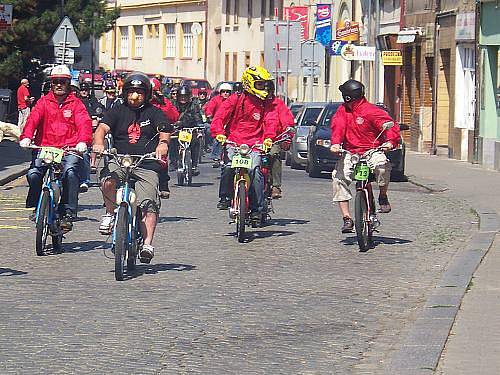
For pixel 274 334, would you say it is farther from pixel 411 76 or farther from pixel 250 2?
pixel 250 2

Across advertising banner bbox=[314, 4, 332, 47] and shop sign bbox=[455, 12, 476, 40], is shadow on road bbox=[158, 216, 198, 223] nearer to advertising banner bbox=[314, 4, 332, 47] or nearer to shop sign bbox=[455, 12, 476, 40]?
shop sign bbox=[455, 12, 476, 40]

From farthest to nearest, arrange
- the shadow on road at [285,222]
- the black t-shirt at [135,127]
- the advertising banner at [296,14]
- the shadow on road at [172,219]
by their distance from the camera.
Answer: the advertising banner at [296,14] < the shadow on road at [172,219] < the shadow on road at [285,222] < the black t-shirt at [135,127]

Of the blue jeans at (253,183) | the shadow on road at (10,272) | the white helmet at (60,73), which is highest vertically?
the white helmet at (60,73)

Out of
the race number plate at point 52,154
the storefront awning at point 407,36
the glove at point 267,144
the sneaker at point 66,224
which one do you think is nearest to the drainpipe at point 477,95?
the storefront awning at point 407,36

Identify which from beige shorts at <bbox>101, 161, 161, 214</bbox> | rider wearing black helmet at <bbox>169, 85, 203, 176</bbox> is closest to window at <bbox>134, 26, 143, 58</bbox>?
rider wearing black helmet at <bbox>169, 85, 203, 176</bbox>

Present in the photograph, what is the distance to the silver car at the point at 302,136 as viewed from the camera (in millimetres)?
32250

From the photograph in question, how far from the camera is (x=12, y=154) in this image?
3234 cm

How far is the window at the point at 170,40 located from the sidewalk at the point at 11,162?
1871 inches

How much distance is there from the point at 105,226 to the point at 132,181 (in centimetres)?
50

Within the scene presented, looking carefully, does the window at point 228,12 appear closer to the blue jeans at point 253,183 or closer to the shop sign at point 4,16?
the shop sign at point 4,16

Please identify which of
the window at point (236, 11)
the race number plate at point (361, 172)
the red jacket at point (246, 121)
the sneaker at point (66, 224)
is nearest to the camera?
the sneaker at point (66, 224)

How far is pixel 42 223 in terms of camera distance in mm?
13539

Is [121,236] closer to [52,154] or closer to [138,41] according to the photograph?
[52,154]

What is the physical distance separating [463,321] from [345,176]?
5412 millimetres
